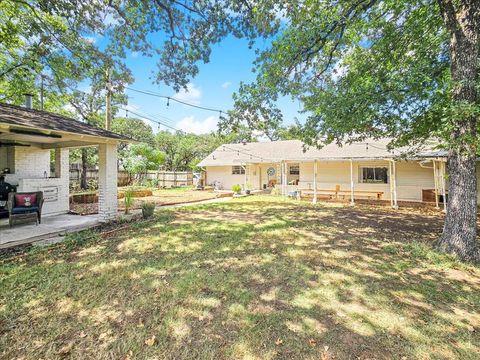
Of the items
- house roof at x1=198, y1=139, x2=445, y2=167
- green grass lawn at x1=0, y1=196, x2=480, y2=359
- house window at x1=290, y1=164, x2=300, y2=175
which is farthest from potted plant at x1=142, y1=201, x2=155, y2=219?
house window at x1=290, y1=164, x2=300, y2=175

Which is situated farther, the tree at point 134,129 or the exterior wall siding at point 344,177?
the tree at point 134,129

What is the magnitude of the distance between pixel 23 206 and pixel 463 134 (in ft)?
36.9

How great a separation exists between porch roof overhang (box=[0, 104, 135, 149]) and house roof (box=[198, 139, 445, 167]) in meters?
11.5

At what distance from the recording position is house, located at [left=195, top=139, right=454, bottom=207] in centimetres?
1336

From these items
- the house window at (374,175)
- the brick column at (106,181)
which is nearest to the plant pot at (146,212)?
the brick column at (106,181)

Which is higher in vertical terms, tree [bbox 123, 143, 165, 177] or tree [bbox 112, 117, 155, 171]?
tree [bbox 112, 117, 155, 171]

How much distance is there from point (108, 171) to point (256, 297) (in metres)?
6.60

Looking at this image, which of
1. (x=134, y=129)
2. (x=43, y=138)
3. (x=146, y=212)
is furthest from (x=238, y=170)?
(x=134, y=129)

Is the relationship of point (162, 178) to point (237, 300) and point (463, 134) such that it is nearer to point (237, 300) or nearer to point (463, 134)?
point (237, 300)

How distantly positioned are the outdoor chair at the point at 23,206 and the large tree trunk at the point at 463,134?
10858 mm

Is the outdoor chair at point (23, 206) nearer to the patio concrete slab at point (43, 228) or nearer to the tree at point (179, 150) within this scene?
the patio concrete slab at point (43, 228)

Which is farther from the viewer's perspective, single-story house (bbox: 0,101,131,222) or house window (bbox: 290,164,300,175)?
house window (bbox: 290,164,300,175)

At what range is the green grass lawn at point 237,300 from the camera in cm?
255

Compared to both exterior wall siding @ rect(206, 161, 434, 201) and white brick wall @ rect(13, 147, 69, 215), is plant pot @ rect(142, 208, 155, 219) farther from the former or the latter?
exterior wall siding @ rect(206, 161, 434, 201)
